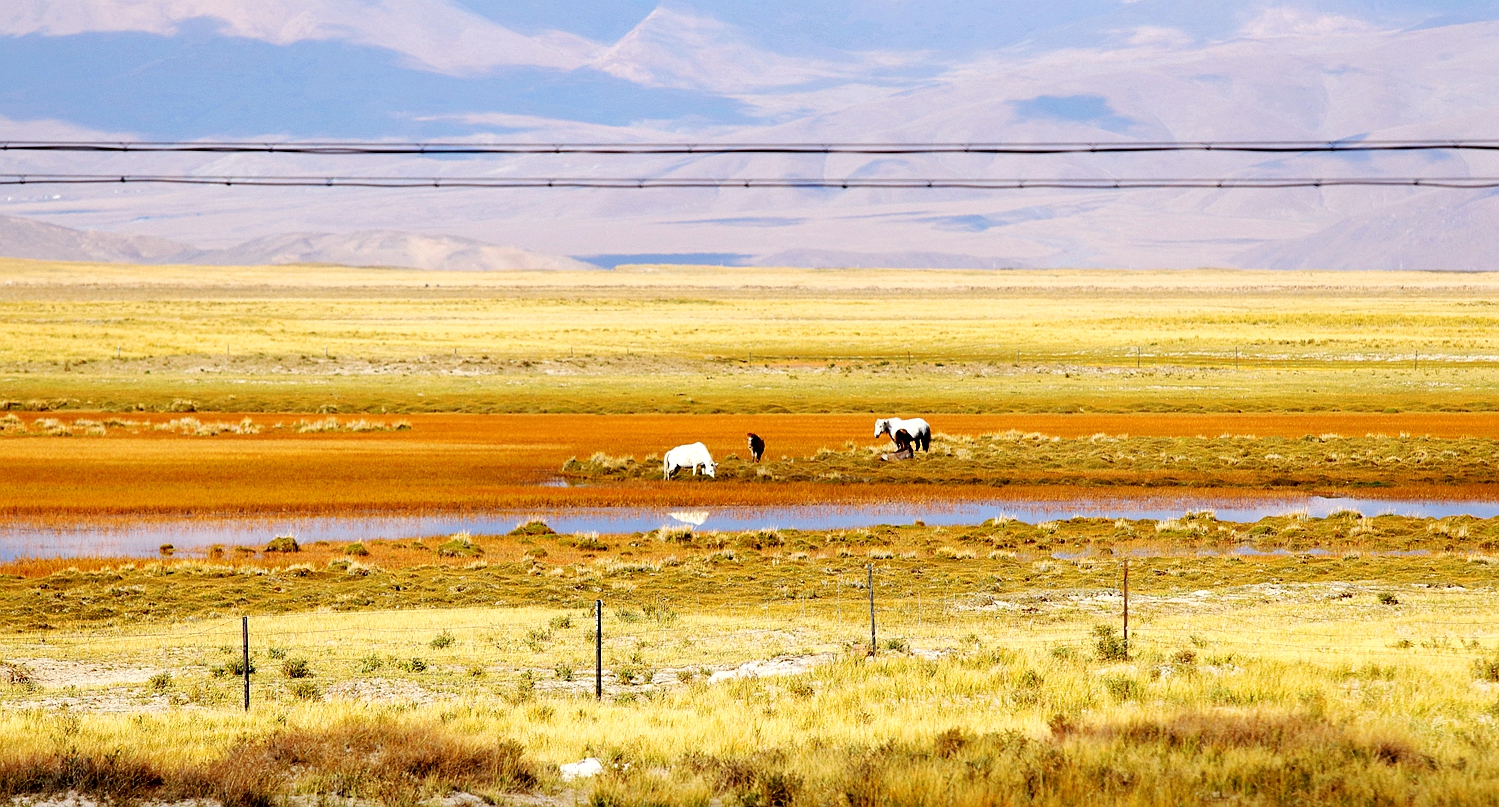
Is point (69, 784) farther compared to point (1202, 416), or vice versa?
point (1202, 416)

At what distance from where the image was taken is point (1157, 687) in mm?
14453

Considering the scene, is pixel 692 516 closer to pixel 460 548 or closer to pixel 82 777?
pixel 460 548

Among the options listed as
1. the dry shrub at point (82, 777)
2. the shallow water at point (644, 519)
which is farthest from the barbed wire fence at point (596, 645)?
the shallow water at point (644, 519)

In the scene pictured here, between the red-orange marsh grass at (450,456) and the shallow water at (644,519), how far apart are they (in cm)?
124

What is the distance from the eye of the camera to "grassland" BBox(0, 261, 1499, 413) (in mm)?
57281

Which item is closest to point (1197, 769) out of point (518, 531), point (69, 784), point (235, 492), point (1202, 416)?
point (69, 784)

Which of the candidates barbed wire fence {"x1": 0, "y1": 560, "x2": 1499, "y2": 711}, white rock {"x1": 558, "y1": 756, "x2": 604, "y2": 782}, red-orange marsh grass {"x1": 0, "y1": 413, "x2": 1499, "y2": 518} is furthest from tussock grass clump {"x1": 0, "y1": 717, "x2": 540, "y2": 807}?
red-orange marsh grass {"x1": 0, "y1": 413, "x2": 1499, "y2": 518}

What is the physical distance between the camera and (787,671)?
52.7ft

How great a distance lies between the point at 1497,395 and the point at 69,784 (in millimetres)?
58938

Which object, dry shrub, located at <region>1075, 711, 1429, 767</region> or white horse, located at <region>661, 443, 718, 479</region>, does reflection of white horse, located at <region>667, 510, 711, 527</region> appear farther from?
dry shrub, located at <region>1075, 711, 1429, 767</region>

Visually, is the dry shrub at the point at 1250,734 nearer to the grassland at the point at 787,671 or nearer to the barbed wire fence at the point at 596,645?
the grassland at the point at 787,671

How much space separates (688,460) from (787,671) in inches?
824

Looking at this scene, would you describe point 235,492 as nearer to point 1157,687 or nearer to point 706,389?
point 1157,687

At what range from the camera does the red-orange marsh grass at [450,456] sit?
1305 inches
